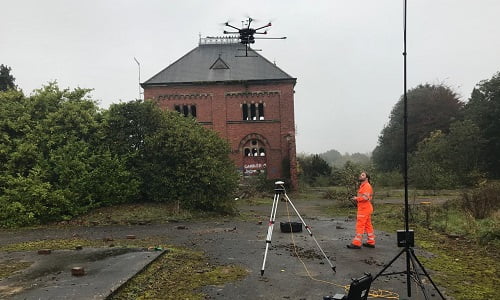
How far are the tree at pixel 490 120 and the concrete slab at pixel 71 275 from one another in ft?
119

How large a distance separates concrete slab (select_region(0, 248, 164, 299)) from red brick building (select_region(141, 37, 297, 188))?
22849 millimetres

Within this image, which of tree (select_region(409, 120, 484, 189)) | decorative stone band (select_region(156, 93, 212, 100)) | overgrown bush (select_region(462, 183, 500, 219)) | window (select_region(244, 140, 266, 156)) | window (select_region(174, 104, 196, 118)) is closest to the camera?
overgrown bush (select_region(462, 183, 500, 219))

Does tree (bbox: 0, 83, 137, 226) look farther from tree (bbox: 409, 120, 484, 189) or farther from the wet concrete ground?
tree (bbox: 409, 120, 484, 189)

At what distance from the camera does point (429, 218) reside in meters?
13.2

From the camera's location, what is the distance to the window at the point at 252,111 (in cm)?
3191

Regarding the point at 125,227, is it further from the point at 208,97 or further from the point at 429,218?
the point at 208,97

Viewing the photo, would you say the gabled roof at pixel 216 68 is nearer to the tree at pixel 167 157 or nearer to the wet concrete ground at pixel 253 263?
the tree at pixel 167 157

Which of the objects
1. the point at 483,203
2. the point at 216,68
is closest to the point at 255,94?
the point at 216,68

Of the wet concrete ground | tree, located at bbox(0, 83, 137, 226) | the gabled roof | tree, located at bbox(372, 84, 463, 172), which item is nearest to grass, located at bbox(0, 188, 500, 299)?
the wet concrete ground

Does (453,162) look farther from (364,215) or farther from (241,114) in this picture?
(364,215)

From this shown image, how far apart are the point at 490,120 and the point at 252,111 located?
23237 millimetres

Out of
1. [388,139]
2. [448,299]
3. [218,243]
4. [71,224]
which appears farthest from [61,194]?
[388,139]

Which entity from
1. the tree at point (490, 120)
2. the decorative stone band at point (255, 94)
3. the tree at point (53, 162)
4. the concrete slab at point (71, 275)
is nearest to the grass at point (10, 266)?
the concrete slab at point (71, 275)

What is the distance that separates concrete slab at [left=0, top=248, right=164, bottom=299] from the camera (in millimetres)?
5855
